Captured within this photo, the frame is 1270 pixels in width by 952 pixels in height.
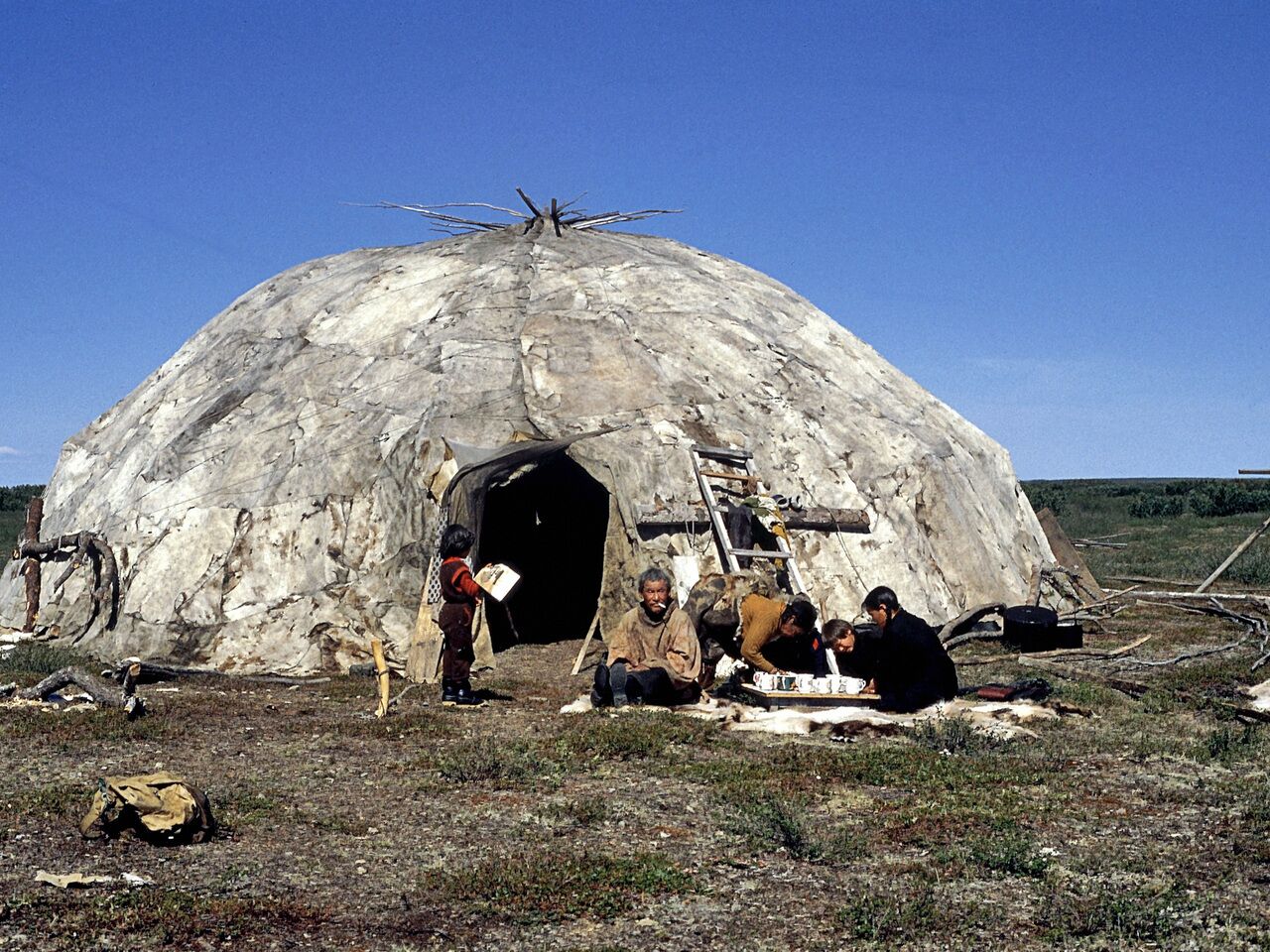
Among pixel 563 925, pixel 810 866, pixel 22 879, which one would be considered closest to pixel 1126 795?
pixel 810 866

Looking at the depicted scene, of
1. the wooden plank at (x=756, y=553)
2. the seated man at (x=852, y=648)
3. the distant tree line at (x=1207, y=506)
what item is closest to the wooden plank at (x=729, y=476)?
the wooden plank at (x=756, y=553)

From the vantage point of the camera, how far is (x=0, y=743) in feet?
32.4

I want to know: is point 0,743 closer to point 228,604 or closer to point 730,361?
point 228,604

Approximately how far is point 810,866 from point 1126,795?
8.43ft

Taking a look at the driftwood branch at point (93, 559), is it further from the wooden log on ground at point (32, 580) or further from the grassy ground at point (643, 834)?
the grassy ground at point (643, 834)

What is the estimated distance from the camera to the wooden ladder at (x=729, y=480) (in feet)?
46.0

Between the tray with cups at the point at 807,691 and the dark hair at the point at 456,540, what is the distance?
113 inches

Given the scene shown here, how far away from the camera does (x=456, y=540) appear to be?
12242 mm

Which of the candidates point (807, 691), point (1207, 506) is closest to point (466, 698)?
point (807, 691)

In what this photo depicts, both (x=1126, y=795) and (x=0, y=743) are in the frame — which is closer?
(x=1126, y=795)

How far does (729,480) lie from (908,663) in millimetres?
4866

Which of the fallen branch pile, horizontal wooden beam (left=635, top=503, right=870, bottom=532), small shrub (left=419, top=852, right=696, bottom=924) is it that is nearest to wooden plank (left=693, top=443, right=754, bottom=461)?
horizontal wooden beam (left=635, top=503, right=870, bottom=532)

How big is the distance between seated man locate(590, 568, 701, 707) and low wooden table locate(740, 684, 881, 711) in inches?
28.5

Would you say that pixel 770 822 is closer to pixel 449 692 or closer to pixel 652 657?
pixel 652 657
